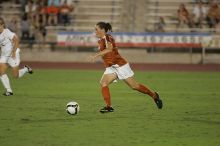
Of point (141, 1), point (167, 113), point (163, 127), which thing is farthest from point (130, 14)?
point (163, 127)

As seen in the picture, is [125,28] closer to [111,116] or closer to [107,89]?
[107,89]

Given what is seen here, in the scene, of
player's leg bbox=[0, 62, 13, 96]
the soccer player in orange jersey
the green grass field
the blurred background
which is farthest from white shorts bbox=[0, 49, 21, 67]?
the blurred background

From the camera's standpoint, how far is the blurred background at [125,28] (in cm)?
2938

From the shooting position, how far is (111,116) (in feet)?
40.3

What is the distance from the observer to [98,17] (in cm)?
3281

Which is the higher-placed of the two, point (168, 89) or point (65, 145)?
point (65, 145)

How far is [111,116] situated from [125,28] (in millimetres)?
19703

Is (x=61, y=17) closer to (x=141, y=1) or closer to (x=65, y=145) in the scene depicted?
(x=141, y=1)

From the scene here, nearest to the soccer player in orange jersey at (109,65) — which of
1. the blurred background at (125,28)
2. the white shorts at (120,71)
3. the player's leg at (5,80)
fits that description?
the white shorts at (120,71)

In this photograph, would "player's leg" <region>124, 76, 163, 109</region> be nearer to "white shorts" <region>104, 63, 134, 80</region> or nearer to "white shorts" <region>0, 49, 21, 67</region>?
"white shorts" <region>104, 63, 134, 80</region>

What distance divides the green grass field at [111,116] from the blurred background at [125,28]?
8.78 meters

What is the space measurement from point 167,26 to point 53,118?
20.4 m

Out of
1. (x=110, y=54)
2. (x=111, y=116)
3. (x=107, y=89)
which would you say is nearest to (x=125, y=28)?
(x=110, y=54)

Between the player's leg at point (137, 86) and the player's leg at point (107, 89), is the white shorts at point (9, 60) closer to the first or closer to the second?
the player's leg at point (107, 89)
